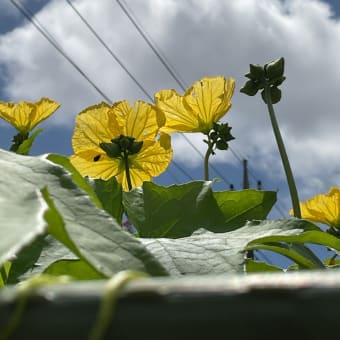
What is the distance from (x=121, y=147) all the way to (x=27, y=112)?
0.16m

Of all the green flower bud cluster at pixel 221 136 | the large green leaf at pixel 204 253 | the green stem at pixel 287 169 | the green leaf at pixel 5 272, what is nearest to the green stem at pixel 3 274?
the green leaf at pixel 5 272

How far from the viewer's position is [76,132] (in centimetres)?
74

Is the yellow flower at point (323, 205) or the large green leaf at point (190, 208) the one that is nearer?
the large green leaf at point (190, 208)

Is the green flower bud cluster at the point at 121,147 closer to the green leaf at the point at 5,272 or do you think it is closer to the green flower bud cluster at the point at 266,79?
the green flower bud cluster at the point at 266,79

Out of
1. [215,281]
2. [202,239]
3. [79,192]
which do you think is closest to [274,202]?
[202,239]

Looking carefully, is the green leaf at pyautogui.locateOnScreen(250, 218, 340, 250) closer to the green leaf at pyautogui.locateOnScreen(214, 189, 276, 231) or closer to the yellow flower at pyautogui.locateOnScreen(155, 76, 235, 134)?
the green leaf at pyautogui.locateOnScreen(214, 189, 276, 231)

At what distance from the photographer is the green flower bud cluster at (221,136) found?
81 cm

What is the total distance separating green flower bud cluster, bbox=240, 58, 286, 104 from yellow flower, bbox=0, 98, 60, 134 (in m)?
0.25

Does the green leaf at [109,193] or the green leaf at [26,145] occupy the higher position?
the green leaf at [26,145]

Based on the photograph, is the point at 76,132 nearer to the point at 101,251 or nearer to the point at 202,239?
the point at 202,239

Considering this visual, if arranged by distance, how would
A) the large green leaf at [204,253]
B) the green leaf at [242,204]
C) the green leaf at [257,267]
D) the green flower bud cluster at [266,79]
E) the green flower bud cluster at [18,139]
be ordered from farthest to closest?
1. the green flower bud cluster at [18,139]
2. the green flower bud cluster at [266,79]
3. the green leaf at [242,204]
4. the green leaf at [257,267]
5. the large green leaf at [204,253]

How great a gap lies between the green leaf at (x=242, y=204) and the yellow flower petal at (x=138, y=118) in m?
0.15

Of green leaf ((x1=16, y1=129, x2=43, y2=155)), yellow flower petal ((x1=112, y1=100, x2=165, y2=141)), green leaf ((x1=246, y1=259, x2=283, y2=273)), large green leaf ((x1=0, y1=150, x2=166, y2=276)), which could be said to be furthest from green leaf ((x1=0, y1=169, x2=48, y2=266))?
yellow flower petal ((x1=112, y1=100, x2=165, y2=141))

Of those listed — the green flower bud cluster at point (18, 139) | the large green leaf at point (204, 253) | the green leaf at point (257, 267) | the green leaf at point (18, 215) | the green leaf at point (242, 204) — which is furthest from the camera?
the green flower bud cluster at point (18, 139)
